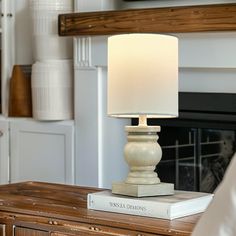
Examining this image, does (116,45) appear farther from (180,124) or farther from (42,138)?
(42,138)

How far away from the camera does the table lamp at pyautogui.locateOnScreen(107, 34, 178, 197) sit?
1498 millimetres

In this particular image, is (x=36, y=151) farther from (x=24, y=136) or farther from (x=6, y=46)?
(x=6, y=46)

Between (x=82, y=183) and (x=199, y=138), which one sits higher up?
(x=199, y=138)

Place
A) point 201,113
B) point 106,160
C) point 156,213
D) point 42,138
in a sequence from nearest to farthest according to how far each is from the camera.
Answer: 1. point 156,213
2. point 201,113
3. point 106,160
4. point 42,138

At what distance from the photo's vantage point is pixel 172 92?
5.00 ft

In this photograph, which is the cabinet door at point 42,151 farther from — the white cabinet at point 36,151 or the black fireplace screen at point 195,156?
the black fireplace screen at point 195,156

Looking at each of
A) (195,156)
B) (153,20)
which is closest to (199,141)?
(195,156)

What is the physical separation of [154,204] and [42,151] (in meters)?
1.67

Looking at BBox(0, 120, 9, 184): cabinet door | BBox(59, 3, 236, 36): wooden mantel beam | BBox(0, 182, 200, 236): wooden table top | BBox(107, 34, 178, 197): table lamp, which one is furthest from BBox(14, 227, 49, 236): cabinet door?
BBox(0, 120, 9, 184): cabinet door

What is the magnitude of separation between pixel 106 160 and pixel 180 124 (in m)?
0.39

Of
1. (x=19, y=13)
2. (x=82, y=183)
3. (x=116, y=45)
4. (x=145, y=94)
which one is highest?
(x=19, y=13)

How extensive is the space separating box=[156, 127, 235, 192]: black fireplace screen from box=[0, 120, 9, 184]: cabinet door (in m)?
0.84

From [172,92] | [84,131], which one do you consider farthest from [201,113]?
[172,92]

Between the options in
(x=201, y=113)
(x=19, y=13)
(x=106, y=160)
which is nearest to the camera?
(x=201, y=113)
